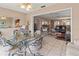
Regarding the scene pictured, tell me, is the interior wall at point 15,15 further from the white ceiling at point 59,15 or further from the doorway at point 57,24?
the white ceiling at point 59,15

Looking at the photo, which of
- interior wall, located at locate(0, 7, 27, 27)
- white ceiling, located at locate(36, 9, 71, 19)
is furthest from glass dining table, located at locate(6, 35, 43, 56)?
white ceiling, located at locate(36, 9, 71, 19)

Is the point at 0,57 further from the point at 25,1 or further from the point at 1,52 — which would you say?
the point at 25,1

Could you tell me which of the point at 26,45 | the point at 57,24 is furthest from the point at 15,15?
the point at 57,24

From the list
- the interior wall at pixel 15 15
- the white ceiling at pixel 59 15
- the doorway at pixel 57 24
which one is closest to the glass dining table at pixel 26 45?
the doorway at pixel 57 24

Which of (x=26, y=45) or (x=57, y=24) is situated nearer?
(x=26, y=45)

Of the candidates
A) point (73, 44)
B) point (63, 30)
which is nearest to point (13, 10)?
point (63, 30)

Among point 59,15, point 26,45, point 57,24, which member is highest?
point 59,15

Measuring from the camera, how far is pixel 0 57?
197cm

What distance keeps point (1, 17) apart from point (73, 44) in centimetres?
157

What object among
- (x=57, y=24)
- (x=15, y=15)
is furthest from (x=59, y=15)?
(x=15, y=15)

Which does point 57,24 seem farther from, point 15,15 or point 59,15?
point 15,15

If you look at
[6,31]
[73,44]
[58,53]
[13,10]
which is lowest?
[58,53]

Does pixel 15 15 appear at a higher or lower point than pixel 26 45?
higher

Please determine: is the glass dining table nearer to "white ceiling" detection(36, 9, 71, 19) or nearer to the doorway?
the doorway
